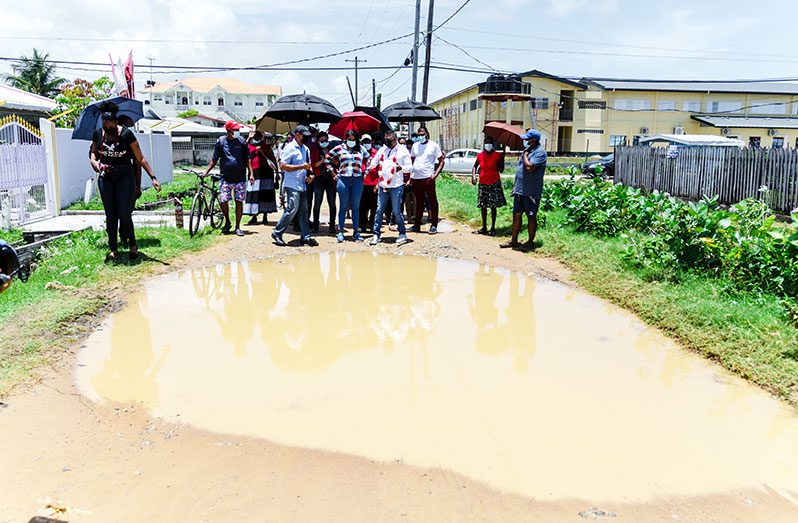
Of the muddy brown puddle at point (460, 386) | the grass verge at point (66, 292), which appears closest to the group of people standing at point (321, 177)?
the grass verge at point (66, 292)

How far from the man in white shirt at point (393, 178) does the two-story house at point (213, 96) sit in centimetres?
7723

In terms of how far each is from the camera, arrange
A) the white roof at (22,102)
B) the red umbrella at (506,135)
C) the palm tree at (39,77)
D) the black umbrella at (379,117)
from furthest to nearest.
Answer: the palm tree at (39,77)
the white roof at (22,102)
the black umbrella at (379,117)
the red umbrella at (506,135)

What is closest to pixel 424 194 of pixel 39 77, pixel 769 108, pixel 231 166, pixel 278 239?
pixel 278 239

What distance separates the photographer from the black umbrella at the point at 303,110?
445 inches

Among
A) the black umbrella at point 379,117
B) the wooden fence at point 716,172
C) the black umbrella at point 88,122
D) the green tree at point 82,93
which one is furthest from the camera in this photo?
the green tree at point 82,93

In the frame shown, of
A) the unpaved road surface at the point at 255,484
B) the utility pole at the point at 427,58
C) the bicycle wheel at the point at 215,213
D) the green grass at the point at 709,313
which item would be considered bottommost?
the unpaved road surface at the point at 255,484

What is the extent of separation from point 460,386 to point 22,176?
10.4 m

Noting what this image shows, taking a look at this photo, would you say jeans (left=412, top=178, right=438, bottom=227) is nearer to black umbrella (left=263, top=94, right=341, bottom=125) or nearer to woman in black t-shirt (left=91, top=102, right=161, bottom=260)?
black umbrella (left=263, top=94, right=341, bottom=125)

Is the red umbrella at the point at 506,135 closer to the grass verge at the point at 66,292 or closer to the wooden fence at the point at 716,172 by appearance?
the grass verge at the point at 66,292

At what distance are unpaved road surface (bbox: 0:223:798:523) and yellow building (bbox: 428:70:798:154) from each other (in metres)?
48.4

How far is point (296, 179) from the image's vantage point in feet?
30.9

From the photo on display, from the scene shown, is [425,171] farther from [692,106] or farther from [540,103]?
[692,106]

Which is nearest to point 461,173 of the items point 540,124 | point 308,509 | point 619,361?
point 540,124

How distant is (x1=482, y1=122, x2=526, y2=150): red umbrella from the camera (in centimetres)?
1041
